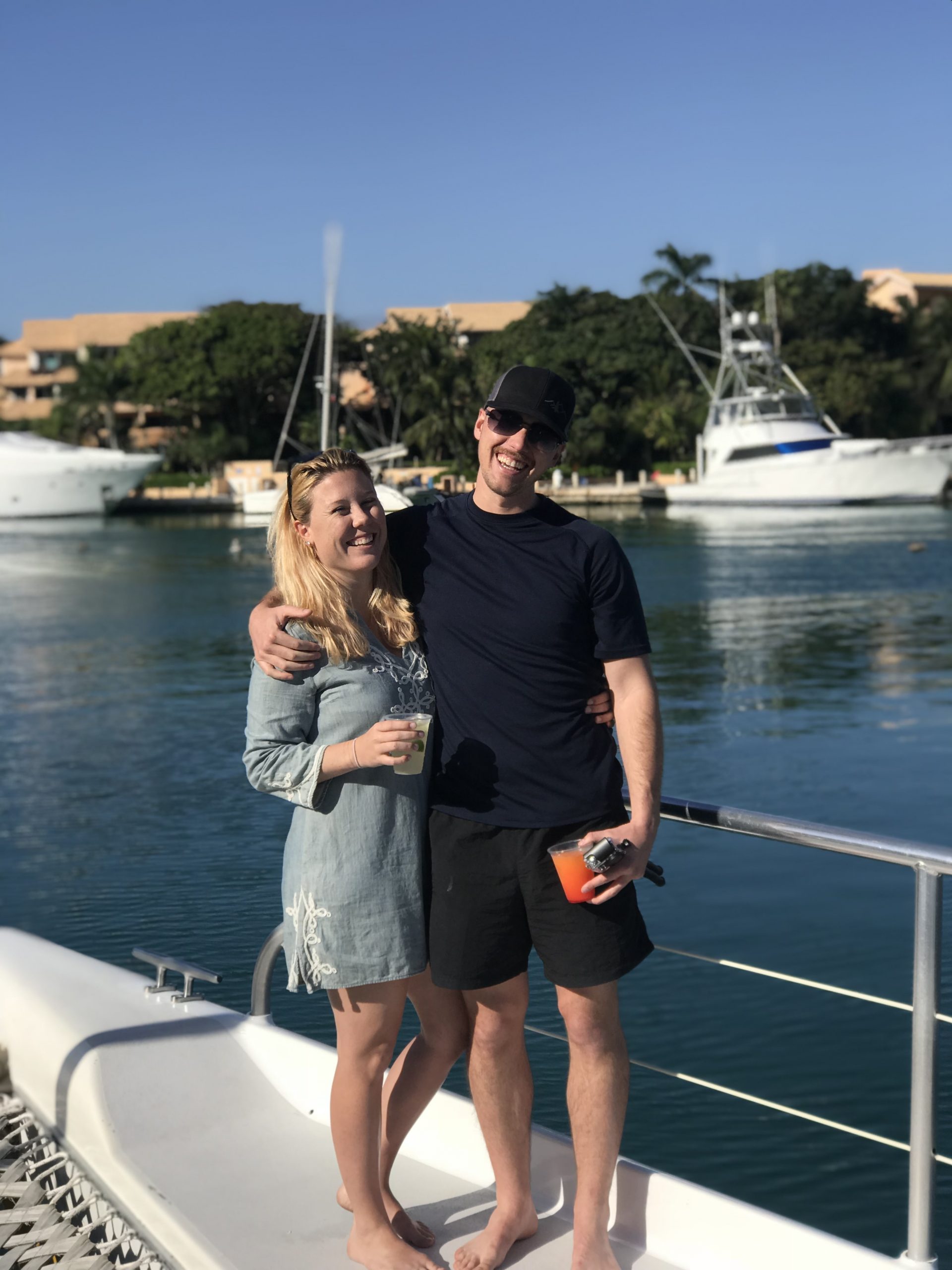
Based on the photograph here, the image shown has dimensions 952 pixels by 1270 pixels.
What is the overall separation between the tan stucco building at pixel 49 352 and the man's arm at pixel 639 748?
234ft

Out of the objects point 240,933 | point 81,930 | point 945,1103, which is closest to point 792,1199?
point 945,1103

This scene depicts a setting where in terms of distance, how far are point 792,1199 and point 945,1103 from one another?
78cm

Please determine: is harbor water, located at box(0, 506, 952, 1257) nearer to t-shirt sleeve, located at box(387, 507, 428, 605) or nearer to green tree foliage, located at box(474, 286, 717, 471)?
t-shirt sleeve, located at box(387, 507, 428, 605)

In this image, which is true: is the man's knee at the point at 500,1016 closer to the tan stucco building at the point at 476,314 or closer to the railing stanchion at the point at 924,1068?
the railing stanchion at the point at 924,1068

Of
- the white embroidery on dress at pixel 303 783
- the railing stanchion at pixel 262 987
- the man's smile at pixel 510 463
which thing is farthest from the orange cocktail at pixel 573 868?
the railing stanchion at pixel 262 987

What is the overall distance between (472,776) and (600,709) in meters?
0.24

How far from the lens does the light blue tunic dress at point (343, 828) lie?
223 centimetres

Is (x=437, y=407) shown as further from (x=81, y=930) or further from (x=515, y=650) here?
(x=515, y=650)

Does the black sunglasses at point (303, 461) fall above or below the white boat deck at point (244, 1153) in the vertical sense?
above

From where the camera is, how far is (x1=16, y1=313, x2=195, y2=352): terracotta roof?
71438 mm

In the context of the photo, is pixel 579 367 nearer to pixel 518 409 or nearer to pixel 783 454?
pixel 783 454

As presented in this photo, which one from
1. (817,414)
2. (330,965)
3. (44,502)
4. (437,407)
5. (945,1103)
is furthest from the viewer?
(437,407)

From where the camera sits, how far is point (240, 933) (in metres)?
6.34

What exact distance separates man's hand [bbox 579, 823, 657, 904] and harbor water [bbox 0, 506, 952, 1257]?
7.74ft
